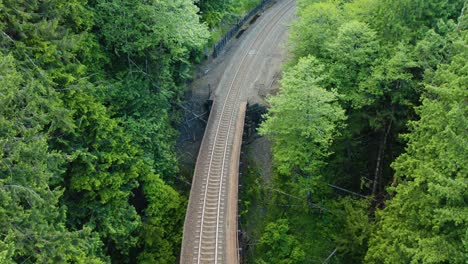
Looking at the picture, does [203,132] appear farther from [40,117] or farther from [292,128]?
[40,117]

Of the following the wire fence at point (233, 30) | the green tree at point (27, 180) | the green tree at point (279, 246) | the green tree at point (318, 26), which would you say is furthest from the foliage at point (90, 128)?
the wire fence at point (233, 30)

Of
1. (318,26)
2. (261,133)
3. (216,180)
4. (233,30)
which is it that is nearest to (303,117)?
(261,133)

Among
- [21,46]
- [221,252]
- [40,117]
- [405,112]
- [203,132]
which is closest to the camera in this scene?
[40,117]

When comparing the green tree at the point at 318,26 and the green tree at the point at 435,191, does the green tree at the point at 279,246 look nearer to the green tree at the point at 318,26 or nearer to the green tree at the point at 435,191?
the green tree at the point at 435,191

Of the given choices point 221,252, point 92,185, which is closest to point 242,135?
point 221,252

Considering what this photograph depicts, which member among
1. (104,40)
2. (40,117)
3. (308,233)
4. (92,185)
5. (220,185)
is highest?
(104,40)

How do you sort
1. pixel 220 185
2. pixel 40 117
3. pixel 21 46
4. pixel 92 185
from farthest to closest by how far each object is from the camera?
1. pixel 220 185
2. pixel 92 185
3. pixel 21 46
4. pixel 40 117

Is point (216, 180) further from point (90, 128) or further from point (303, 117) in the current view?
point (90, 128)
